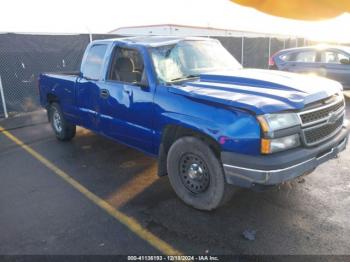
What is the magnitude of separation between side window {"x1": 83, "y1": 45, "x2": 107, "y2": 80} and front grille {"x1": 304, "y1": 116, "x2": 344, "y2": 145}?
323cm

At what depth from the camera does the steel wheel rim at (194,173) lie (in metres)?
3.54

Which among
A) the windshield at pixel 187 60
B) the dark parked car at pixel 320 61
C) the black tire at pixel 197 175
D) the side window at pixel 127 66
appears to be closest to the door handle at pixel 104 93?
the side window at pixel 127 66

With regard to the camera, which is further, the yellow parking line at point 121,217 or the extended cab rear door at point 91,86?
the extended cab rear door at point 91,86

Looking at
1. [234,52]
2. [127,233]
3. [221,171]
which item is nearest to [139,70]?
[221,171]

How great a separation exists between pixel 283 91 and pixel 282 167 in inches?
34.2

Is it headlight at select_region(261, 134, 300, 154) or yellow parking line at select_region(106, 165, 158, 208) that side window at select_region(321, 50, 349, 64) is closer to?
yellow parking line at select_region(106, 165, 158, 208)

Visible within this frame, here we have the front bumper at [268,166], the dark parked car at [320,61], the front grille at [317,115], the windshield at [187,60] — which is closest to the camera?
the front bumper at [268,166]

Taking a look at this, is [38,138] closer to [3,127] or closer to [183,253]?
[3,127]

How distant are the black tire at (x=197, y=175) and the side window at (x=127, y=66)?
1.17 meters

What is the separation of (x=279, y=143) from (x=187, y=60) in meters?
1.90

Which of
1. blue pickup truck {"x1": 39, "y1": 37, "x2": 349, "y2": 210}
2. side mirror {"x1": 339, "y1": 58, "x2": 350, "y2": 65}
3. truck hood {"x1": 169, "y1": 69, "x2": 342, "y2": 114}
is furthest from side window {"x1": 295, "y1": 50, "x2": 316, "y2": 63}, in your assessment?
truck hood {"x1": 169, "y1": 69, "x2": 342, "y2": 114}

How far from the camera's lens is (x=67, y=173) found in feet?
16.3

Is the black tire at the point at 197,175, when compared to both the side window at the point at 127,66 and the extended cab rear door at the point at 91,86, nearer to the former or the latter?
the side window at the point at 127,66

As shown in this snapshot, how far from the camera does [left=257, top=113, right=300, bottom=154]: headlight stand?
2977mm
